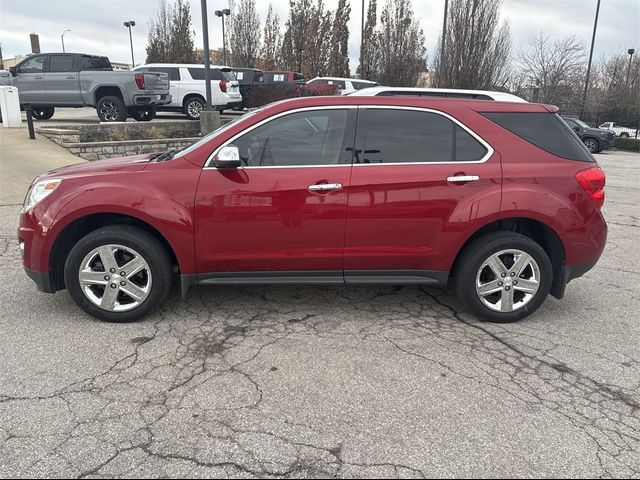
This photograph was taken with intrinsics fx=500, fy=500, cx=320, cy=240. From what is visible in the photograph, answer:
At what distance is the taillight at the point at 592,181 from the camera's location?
382 cm

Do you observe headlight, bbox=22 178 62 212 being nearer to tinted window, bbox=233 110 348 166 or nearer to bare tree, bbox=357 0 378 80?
tinted window, bbox=233 110 348 166

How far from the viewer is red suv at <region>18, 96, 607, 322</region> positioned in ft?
12.0

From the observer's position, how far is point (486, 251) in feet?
12.5

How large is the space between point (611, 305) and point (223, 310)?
3425 mm

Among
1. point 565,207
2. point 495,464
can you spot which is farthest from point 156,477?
point 565,207

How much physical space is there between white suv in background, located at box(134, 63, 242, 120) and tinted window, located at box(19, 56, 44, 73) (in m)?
3.07

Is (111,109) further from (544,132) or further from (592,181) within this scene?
(592,181)

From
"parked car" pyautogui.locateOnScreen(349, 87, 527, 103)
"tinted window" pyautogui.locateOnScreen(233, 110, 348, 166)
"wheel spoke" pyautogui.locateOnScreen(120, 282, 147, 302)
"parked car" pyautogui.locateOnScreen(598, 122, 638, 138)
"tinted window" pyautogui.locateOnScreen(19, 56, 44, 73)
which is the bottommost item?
"parked car" pyautogui.locateOnScreen(598, 122, 638, 138)

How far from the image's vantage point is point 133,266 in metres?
3.76

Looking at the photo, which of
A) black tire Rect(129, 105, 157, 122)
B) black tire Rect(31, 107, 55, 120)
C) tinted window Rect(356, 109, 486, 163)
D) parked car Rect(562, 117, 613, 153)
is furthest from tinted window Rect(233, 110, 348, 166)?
parked car Rect(562, 117, 613, 153)

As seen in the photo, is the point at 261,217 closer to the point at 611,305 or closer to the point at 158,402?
the point at 158,402

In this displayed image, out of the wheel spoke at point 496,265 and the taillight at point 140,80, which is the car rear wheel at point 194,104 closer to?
the taillight at point 140,80

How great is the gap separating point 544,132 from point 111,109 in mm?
12337

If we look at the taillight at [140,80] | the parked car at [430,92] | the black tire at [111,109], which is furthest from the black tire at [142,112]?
the parked car at [430,92]
